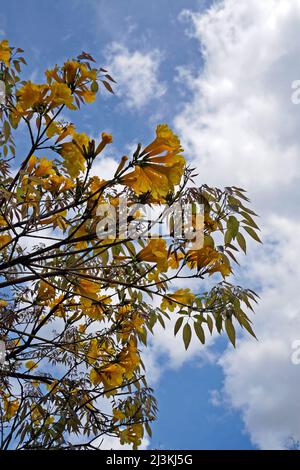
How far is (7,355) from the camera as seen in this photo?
2.43 meters

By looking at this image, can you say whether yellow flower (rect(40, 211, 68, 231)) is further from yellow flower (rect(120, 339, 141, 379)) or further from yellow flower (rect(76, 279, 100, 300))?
yellow flower (rect(120, 339, 141, 379))

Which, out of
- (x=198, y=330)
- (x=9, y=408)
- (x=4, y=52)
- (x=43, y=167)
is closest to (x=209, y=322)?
Result: (x=198, y=330)

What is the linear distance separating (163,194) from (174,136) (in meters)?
0.19

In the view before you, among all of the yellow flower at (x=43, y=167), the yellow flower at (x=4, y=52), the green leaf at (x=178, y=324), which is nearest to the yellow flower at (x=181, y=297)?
the green leaf at (x=178, y=324)

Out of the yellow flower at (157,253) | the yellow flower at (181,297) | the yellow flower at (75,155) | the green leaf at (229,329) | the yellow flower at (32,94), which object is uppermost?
the yellow flower at (32,94)

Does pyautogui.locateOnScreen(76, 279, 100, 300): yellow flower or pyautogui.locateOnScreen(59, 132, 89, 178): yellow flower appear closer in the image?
pyautogui.locateOnScreen(59, 132, 89, 178): yellow flower

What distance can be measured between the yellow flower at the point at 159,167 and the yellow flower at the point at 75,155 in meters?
0.19

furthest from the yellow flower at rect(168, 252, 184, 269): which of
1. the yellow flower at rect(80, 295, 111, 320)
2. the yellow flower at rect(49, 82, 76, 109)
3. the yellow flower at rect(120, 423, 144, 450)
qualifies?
the yellow flower at rect(120, 423, 144, 450)

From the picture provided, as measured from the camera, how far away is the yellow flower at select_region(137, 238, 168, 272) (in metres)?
1.70

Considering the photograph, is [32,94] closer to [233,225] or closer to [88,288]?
[88,288]

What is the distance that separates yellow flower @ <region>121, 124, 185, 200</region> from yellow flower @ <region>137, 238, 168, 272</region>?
0.57ft

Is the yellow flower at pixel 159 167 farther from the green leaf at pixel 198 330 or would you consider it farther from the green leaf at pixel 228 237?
the green leaf at pixel 198 330

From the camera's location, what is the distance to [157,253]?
169 centimetres

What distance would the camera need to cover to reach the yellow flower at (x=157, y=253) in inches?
66.7
